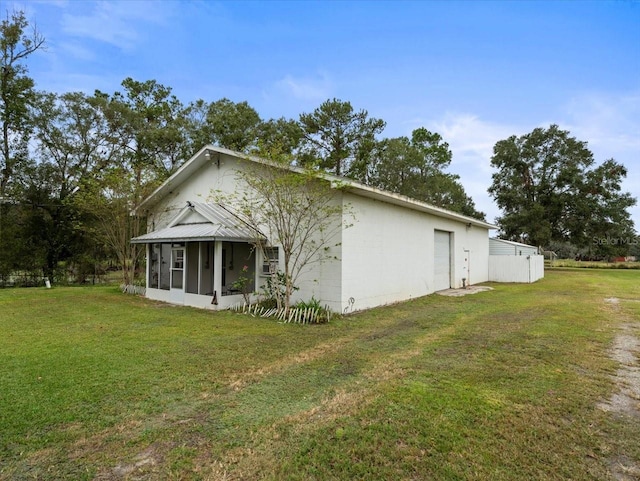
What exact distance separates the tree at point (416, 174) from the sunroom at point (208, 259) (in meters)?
20.3

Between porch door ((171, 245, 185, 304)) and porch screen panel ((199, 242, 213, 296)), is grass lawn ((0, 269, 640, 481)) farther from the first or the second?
porch door ((171, 245, 185, 304))

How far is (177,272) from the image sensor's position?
37.4 feet

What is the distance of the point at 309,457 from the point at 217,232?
7669 mm

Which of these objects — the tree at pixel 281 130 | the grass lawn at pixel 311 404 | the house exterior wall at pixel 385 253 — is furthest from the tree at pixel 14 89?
the house exterior wall at pixel 385 253

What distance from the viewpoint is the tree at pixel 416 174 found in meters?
29.2

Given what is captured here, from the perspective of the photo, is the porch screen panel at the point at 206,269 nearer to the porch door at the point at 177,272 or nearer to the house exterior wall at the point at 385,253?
the porch door at the point at 177,272

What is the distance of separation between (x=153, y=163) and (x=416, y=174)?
2113 centimetres

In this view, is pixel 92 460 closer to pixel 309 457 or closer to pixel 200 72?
pixel 309 457

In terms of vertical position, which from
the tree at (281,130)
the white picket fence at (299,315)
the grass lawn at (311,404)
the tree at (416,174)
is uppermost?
the tree at (281,130)

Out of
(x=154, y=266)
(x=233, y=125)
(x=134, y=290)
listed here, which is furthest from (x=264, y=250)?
(x=233, y=125)

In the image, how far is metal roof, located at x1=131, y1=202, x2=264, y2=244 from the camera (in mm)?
9750

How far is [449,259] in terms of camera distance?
15727mm

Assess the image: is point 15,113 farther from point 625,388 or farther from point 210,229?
point 625,388

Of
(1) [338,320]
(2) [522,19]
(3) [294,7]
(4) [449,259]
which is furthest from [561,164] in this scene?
(1) [338,320]
